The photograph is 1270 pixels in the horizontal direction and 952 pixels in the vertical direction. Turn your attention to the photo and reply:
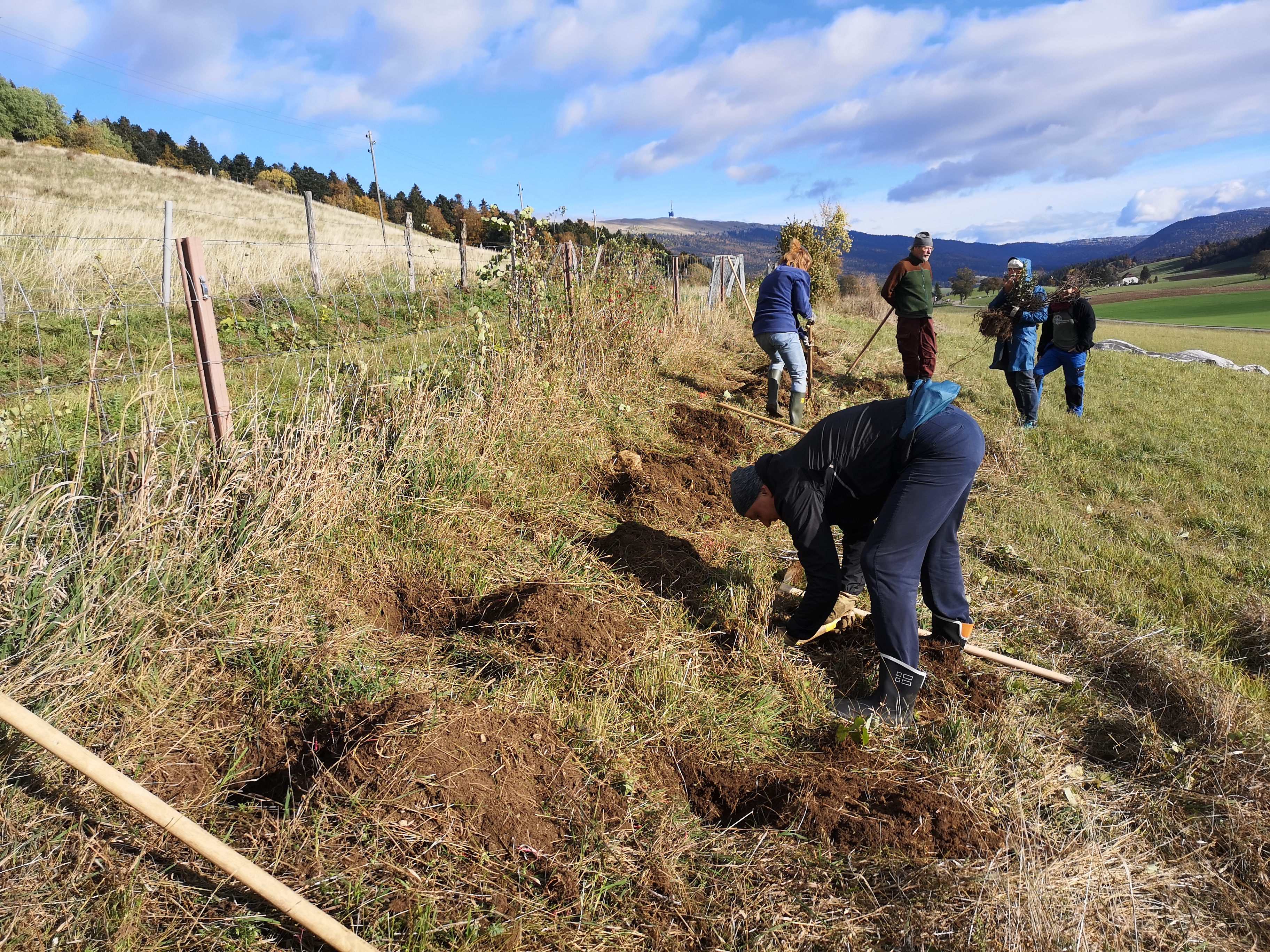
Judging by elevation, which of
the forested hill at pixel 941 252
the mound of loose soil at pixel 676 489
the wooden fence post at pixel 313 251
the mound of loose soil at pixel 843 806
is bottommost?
the mound of loose soil at pixel 843 806

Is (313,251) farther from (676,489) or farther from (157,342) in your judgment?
(676,489)

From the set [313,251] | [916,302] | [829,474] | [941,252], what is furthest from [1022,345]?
[941,252]

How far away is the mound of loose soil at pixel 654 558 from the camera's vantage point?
3830 mm

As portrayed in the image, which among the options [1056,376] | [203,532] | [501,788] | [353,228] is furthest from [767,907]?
[353,228]

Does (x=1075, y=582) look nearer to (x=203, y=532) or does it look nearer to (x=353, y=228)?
(x=203, y=532)

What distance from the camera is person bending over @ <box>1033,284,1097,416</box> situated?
7555 millimetres

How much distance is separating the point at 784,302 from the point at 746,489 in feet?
14.4

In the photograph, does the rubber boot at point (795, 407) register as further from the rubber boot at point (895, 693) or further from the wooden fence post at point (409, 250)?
the wooden fence post at point (409, 250)

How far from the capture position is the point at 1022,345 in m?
7.42

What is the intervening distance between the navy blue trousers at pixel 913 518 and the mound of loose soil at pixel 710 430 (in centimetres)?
342

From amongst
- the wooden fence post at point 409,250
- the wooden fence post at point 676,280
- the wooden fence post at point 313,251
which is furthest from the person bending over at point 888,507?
the wooden fence post at point 313,251

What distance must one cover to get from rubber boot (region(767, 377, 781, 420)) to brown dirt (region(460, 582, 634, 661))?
452 centimetres

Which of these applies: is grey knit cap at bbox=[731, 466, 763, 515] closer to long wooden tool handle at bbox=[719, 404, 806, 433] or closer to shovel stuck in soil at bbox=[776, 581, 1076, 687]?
shovel stuck in soil at bbox=[776, 581, 1076, 687]

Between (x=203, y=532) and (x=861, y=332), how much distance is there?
1404 centimetres
